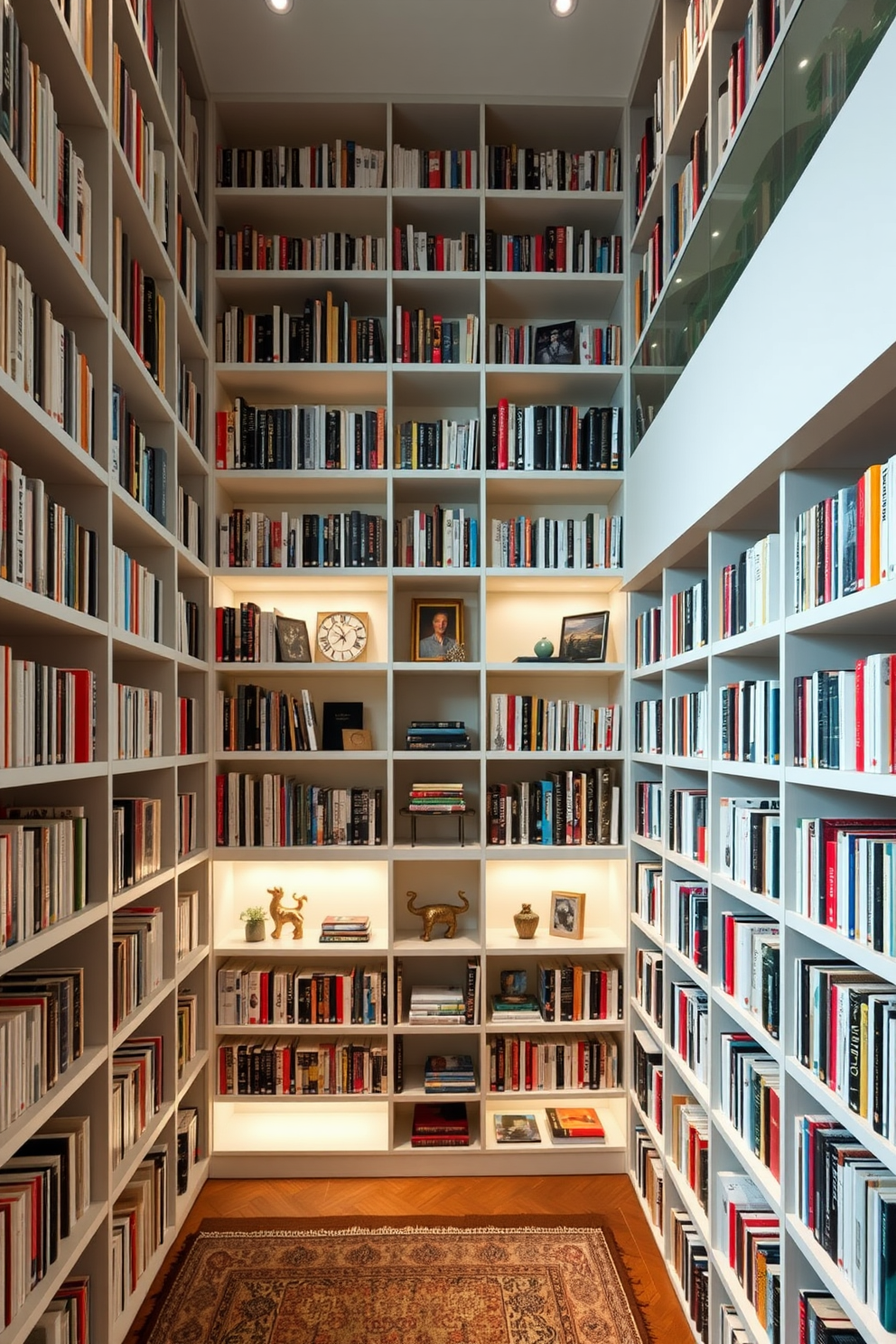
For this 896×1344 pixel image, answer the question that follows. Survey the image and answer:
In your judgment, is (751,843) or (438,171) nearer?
(751,843)

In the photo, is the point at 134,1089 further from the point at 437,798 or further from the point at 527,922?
the point at 527,922

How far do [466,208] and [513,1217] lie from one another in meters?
3.70

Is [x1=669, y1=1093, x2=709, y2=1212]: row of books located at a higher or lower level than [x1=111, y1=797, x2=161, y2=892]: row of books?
lower

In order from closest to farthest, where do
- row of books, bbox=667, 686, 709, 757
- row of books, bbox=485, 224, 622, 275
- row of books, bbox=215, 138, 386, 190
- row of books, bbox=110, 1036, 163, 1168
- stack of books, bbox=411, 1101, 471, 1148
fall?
row of books, bbox=110, 1036, 163, 1168
row of books, bbox=667, 686, 709, 757
stack of books, bbox=411, 1101, 471, 1148
row of books, bbox=215, 138, 386, 190
row of books, bbox=485, 224, 622, 275

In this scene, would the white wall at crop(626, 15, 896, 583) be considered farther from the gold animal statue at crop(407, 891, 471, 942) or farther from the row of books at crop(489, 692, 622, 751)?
the gold animal statue at crop(407, 891, 471, 942)

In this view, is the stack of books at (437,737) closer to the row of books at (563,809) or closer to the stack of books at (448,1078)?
the row of books at (563,809)

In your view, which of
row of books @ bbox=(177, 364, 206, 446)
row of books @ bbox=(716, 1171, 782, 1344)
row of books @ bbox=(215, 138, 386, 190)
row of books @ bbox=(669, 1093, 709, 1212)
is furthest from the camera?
row of books @ bbox=(215, 138, 386, 190)

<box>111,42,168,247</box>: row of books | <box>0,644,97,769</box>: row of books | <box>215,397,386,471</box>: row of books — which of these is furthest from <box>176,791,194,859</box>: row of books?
<box>111,42,168,247</box>: row of books

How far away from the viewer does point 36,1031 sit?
1796 millimetres

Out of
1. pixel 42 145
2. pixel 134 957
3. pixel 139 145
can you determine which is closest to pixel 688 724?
pixel 134 957

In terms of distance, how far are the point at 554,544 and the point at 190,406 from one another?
145 cm

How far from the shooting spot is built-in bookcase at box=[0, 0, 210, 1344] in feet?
5.94

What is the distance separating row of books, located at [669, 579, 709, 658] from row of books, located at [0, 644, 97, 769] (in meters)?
1.58

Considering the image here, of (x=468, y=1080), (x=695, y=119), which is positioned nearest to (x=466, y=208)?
(x=695, y=119)
